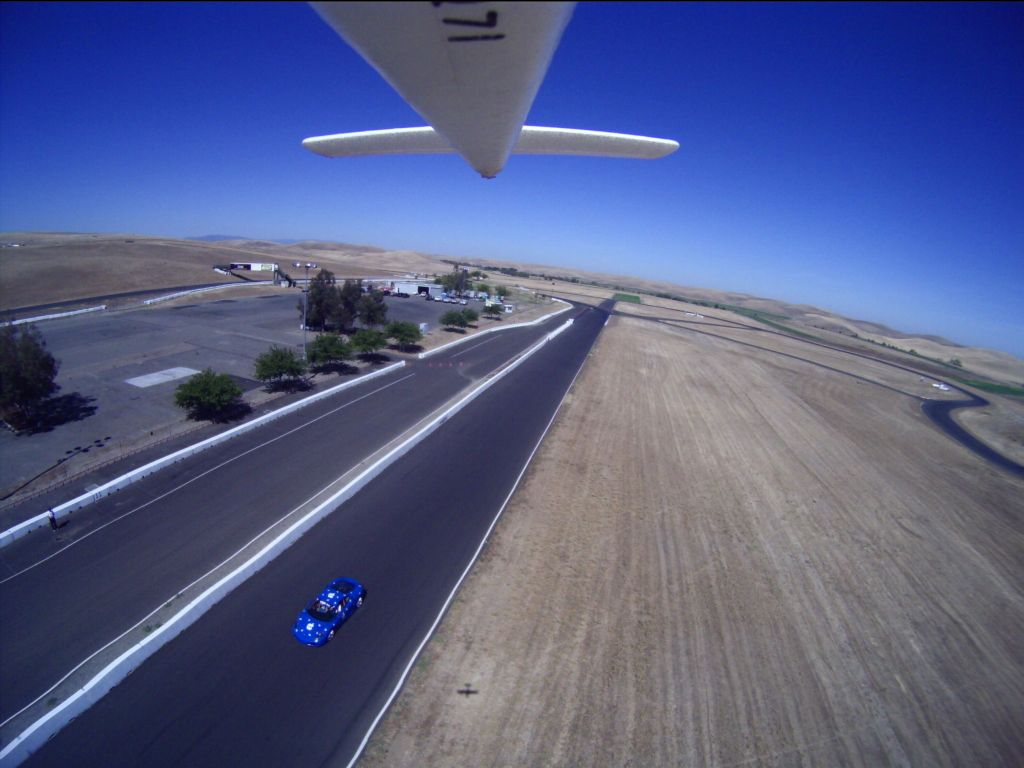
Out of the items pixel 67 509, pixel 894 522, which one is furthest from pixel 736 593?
pixel 67 509

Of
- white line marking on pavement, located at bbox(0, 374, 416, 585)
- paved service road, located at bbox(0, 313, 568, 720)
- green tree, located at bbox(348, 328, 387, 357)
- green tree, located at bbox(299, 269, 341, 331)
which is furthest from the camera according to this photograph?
green tree, located at bbox(299, 269, 341, 331)

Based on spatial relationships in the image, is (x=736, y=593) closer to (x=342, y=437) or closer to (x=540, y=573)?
(x=540, y=573)

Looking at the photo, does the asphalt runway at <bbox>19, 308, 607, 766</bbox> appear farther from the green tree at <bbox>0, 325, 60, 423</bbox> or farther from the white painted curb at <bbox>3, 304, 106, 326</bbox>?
the white painted curb at <bbox>3, 304, 106, 326</bbox>

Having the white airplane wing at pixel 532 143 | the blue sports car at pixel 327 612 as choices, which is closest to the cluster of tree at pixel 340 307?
the blue sports car at pixel 327 612

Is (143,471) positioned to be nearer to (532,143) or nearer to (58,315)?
(532,143)

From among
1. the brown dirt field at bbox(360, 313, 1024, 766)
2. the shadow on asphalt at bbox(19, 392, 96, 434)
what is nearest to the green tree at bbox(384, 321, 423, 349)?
the brown dirt field at bbox(360, 313, 1024, 766)

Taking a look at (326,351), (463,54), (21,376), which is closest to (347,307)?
(326,351)
